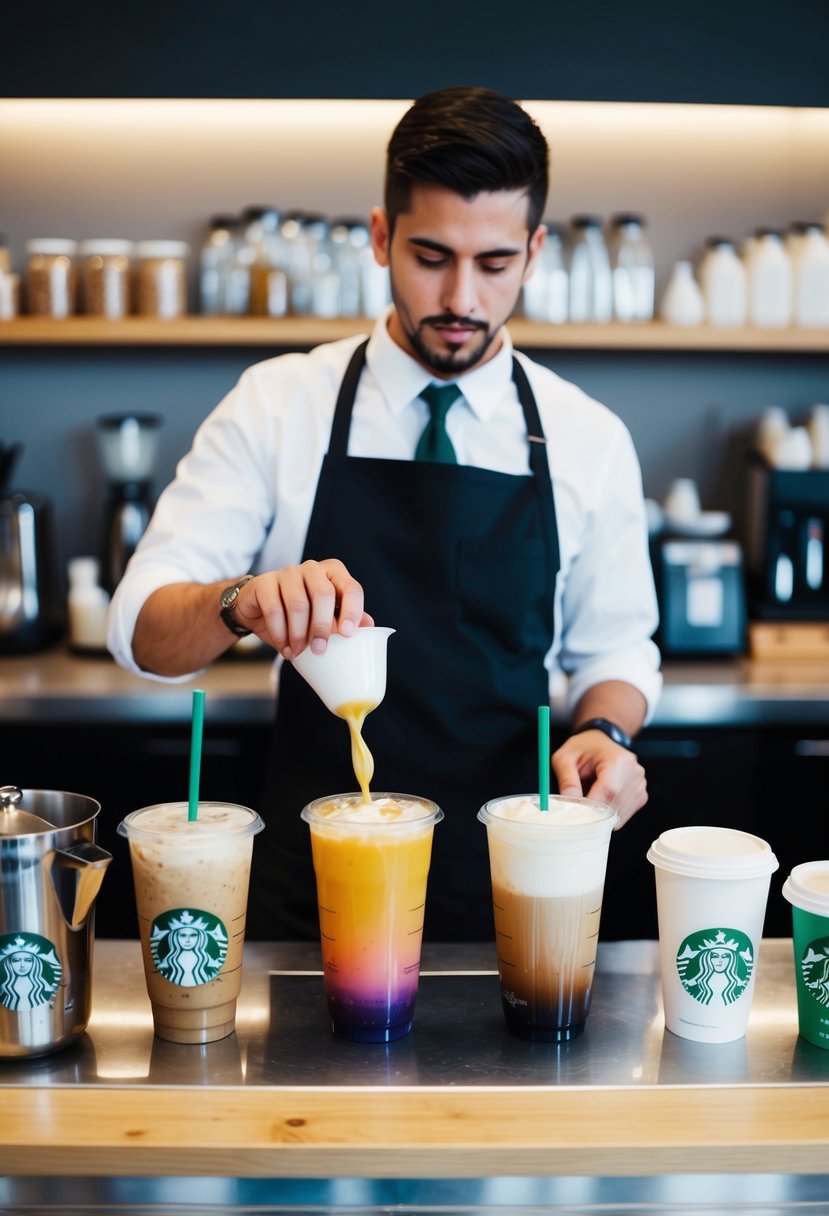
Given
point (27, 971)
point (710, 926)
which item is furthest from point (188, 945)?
point (710, 926)

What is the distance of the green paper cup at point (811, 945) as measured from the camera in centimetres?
116

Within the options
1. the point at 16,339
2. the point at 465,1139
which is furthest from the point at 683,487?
the point at 465,1139

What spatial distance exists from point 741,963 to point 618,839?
1.48 m

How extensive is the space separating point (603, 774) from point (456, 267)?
697mm

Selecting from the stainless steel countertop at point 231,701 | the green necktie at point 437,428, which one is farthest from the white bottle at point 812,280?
the green necktie at point 437,428

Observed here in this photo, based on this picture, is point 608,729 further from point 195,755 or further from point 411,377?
point 195,755

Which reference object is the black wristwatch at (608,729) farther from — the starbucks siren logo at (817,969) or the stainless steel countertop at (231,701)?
the stainless steel countertop at (231,701)

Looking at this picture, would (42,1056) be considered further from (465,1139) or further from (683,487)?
(683,487)

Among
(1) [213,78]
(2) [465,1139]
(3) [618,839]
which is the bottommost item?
(3) [618,839]

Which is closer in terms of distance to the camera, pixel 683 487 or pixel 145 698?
pixel 145 698

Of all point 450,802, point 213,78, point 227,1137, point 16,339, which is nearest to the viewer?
point 227,1137

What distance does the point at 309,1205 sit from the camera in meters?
1.08

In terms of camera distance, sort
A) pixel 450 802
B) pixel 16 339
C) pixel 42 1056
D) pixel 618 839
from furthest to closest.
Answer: pixel 16 339 < pixel 618 839 < pixel 450 802 < pixel 42 1056

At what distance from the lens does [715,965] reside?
3.88ft
